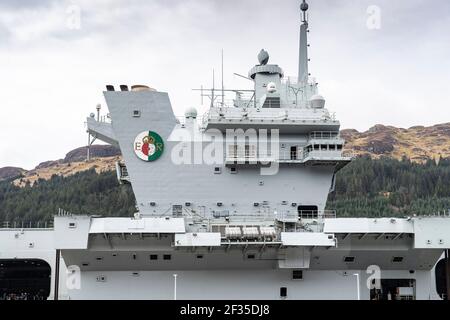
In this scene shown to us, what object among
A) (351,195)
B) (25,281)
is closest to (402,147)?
(351,195)

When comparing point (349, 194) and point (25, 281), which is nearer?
point (25, 281)

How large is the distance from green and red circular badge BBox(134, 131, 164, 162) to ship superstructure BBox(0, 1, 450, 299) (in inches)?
1.8

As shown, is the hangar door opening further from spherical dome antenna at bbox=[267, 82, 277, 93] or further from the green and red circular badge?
spherical dome antenna at bbox=[267, 82, 277, 93]

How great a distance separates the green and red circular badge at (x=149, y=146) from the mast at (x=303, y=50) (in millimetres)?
8642

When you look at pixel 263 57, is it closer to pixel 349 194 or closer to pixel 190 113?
pixel 190 113

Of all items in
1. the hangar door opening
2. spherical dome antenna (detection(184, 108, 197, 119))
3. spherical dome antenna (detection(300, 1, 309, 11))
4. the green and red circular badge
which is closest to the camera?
the green and red circular badge

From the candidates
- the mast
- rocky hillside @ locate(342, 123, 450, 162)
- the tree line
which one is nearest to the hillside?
the tree line

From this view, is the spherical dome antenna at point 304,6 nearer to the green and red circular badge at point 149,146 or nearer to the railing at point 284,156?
the railing at point 284,156

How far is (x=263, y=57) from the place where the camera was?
28172 mm

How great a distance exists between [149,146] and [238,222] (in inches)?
213

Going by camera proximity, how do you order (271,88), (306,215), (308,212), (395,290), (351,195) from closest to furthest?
(306,215) → (308,212) → (271,88) → (395,290) → (351,195)

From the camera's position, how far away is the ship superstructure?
2312 cm

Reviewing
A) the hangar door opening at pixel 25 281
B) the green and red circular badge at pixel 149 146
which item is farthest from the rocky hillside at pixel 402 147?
the green and red circular badge at pixel 149 146

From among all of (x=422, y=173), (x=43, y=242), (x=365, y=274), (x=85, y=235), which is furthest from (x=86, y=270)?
(x=422, y=173)
